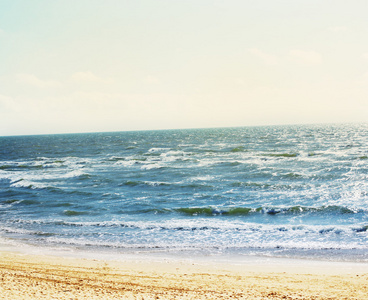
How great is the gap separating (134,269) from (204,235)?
5073mm

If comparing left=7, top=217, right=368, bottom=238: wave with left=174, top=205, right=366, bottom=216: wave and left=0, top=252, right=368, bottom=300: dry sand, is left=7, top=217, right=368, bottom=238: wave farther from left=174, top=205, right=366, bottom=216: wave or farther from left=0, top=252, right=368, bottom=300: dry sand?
left=0, top=252, right=368, bottom=300: dry sand

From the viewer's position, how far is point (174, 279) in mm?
9250

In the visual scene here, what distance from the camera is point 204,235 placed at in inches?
589

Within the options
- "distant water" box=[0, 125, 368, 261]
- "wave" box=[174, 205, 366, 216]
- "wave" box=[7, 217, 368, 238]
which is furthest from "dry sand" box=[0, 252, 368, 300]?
"wave" box=[174, 205, 366, 216]

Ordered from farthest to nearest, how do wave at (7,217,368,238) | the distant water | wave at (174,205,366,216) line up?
wave at (174,205,366,216) < wave at (7,217,368,238) < the distant water

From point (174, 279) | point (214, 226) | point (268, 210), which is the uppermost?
point (174, 279)

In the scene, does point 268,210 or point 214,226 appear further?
point 268,210

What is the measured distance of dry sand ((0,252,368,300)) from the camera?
787 cm

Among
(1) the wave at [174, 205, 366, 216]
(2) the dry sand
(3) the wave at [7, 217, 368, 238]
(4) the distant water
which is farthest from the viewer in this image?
(1) the wave at [174, 205, 366, 216]

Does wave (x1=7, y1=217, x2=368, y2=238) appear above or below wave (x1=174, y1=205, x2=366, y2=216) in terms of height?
below

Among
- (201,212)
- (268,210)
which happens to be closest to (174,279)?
(201,212)

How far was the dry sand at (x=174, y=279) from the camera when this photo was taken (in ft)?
25.8

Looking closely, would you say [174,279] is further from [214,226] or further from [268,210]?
[268,210]

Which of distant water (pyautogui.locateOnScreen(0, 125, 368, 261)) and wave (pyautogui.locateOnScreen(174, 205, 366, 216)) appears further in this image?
wave (pyautogui.locateOnScreen(174, 205, 366, 216))
